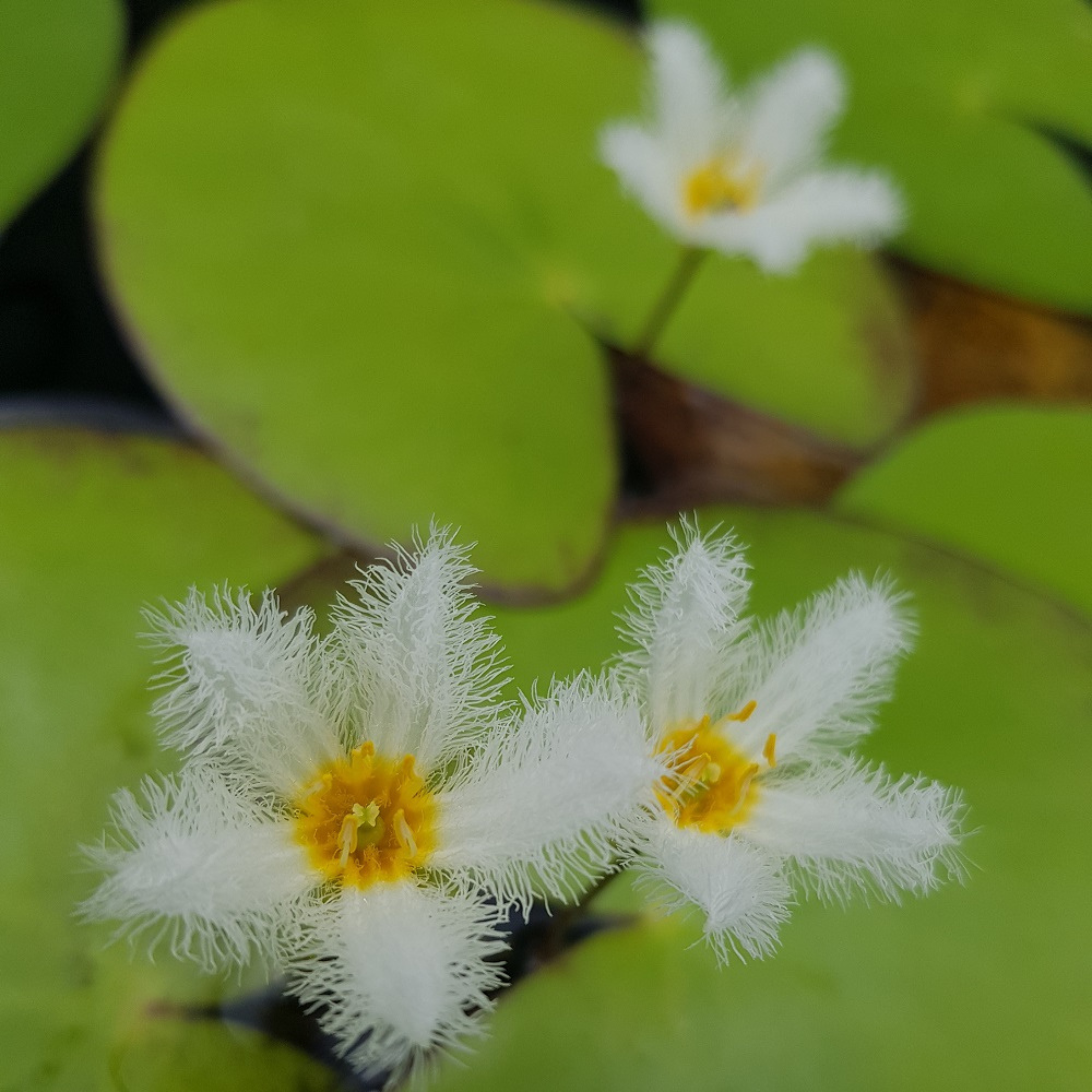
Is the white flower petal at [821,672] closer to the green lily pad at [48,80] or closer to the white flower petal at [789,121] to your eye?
the white flower petal at [789,121]

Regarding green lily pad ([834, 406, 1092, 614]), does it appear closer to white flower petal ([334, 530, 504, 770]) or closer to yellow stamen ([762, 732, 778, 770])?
yellow stamen ([762, 732, 778, 770])

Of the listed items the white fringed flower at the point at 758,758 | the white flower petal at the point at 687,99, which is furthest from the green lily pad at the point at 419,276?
the white fringed flower at the point at 758,758

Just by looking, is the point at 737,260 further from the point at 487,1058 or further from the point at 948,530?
the point at 487,1058

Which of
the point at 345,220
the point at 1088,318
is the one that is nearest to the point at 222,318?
the point at 345,220

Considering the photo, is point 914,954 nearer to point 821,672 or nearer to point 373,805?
point 821,672

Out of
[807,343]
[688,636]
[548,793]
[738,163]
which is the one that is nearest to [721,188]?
[738,163]
